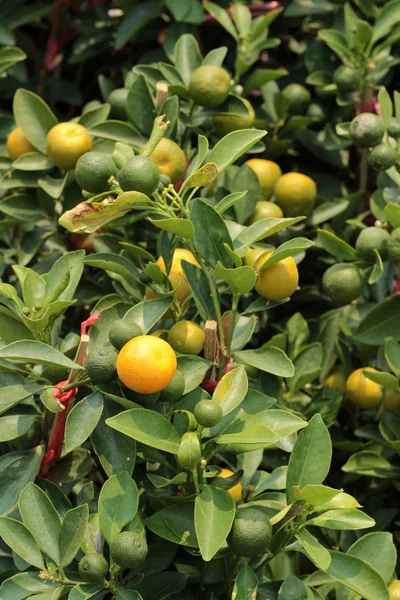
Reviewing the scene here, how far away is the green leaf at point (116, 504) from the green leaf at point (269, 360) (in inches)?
10.4

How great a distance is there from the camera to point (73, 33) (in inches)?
88.4

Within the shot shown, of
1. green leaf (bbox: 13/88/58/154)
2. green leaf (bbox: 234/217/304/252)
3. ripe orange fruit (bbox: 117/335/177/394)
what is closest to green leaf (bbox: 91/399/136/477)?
ripe orange fruit (bbox: 117/335/177/394)

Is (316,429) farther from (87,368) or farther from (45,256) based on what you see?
(45,256)

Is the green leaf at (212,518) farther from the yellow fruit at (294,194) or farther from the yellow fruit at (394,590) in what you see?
the yellow fruit at (294,194)

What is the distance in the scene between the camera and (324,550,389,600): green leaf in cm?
111

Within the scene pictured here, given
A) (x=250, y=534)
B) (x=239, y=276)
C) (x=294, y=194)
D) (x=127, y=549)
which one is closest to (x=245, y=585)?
(x=250, y=534)

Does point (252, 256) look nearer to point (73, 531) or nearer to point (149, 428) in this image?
point (149, 428)

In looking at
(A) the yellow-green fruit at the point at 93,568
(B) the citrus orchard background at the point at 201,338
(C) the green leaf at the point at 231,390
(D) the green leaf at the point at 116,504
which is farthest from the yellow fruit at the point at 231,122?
(A) the yellow-green fruit at the point at 93,568

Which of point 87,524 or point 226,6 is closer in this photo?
point 87,524

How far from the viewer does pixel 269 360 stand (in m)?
1.27

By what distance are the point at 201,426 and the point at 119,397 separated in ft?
0.43

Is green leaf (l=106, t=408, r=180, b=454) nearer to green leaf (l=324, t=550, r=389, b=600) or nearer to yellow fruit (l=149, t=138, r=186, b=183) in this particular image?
green leaf (l=324, t=550, r=389, b=600)

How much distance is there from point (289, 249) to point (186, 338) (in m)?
0.22

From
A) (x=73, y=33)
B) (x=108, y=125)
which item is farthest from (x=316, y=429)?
(x=73, y=33)
